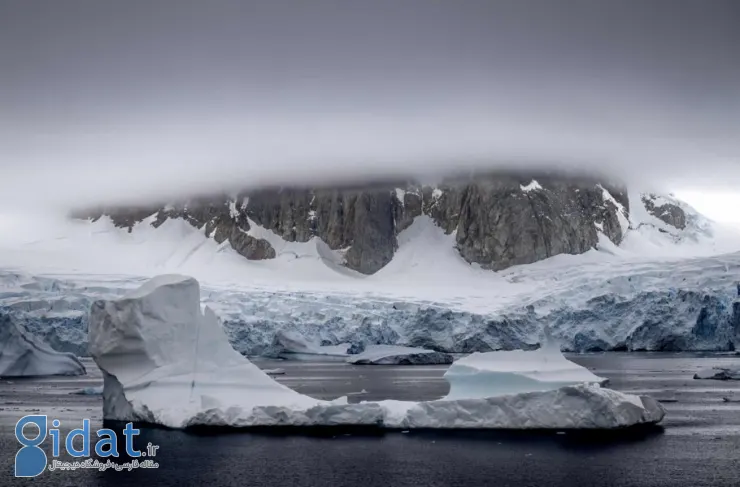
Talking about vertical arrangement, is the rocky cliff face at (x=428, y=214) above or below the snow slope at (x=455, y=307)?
above

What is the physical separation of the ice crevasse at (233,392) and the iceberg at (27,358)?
44.7 feet

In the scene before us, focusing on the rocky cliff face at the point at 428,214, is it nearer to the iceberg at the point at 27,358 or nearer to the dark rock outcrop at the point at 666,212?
the dark rock outcrop at the point at 666,212

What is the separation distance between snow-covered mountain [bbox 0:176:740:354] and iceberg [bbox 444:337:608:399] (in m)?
28.0

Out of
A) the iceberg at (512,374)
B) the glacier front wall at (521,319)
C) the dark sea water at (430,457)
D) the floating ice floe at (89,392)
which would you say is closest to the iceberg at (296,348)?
the glacier front wall at (521,319)

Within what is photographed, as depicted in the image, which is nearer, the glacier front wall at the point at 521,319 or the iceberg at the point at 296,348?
the glacier front wall at the point at 521,319

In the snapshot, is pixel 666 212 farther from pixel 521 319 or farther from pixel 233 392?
pixel 233 392

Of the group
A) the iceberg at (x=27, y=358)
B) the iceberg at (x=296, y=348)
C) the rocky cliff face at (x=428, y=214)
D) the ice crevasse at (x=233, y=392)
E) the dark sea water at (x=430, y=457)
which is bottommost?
the iceberg at (x=296, y=348)

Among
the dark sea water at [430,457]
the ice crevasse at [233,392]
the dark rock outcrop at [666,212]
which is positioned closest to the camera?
the dark sea water at [430,457]

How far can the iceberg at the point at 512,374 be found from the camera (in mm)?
18469

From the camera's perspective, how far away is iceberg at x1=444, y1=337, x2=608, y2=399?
A: 18469 millimetres

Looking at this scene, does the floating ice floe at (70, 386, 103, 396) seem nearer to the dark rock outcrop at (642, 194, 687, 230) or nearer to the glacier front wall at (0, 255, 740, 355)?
the glacier front wall at (0, 255, 740, 355)

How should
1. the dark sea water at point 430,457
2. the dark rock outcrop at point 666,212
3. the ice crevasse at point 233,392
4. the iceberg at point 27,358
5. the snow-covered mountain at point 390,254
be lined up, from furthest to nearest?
1. the dark rock outcrop at point 666,212
2. the snow-covered mountain at point 390,254
3. the iceberg at point 27,358
4. the ice crevasse at point 233,392
5. the dark sea water at point 430,457

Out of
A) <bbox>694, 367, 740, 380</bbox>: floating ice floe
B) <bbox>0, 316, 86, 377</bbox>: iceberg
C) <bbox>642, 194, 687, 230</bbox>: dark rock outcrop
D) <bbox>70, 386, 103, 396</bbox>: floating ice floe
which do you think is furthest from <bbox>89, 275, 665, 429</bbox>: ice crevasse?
<bbox>642, 194, 687, 230</bbox>: dark rock outcrop

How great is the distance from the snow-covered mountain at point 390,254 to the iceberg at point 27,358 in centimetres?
1516
